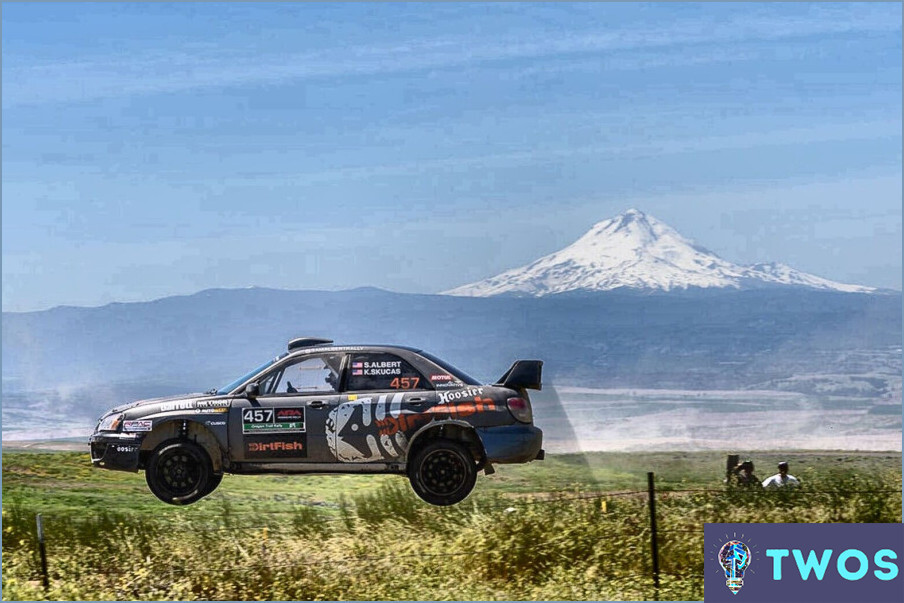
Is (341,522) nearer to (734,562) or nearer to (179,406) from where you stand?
(179,406)

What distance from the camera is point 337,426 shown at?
17641 millimetres

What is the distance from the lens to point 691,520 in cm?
1861

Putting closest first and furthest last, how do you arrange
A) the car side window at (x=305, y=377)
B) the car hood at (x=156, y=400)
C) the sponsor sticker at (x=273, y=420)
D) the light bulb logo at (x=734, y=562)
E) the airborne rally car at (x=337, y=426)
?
Answer: 1. the light bulb logo at (x=734, y=562)
2. the airborne rally car at (x=337, y=426)
3. the sponsor sticker at (x=273, y=420)
4. the car side window at (x=305, y=377)
5. the car hood at (x=156, y=400)

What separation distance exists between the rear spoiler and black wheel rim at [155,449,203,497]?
377cm

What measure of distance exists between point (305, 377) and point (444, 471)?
6.67 feet

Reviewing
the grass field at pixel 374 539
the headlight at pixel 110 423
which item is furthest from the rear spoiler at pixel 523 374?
the headlight at pixel 110 423

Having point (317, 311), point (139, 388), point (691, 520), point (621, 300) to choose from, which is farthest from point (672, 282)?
point (691, 520)

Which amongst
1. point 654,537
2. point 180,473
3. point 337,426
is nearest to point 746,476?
point 654,537

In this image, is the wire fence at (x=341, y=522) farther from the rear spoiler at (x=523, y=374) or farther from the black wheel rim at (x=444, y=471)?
the rear spoiler at (x=523, y=374)

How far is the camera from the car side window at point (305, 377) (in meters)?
18.0

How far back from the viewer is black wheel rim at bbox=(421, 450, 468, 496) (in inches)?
690

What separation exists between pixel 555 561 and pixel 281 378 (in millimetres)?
3895

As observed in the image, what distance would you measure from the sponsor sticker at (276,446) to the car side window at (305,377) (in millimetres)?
557

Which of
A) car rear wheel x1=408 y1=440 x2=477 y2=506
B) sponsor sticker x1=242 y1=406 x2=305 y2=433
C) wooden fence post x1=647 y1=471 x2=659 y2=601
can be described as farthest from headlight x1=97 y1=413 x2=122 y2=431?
wooden fence post x1=647 y1=471 x2=659 y2=601
